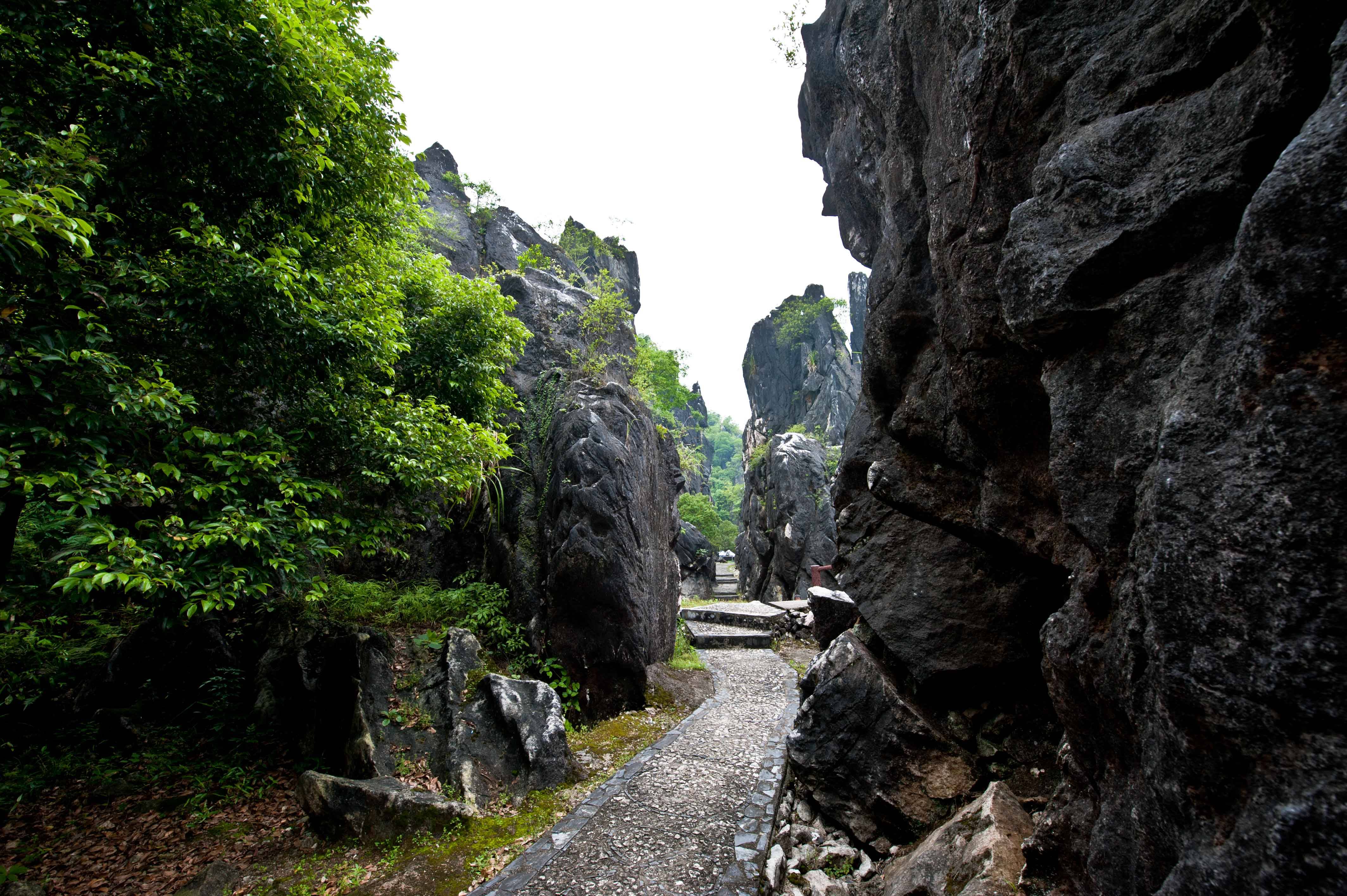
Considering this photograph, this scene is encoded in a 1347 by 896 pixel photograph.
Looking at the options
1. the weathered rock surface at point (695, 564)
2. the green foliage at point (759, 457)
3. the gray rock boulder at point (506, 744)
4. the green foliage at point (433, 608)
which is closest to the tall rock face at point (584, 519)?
the green foliage at point (433, 608)

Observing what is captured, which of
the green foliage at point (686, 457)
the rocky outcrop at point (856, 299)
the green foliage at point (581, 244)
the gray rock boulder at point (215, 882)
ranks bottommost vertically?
the gray rock boulder at point (215, 882)

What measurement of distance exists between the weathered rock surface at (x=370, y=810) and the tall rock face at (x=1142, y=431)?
5124 mm

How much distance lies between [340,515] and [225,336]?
7.72 feet

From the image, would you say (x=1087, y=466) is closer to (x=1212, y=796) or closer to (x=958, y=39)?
(x=1212, y=796)

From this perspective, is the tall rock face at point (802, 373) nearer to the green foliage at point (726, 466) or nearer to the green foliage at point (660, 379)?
the green foliage at point (726, 466)

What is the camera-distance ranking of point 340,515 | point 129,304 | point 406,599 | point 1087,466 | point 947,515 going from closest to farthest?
point 1087,466 → point 129,304 → point 947,515 → point 340,515 → point 406,599

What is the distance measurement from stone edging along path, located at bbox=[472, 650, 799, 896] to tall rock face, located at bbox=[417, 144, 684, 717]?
192cm

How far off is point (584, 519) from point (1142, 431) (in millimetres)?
8484

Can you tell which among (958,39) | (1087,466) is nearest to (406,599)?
(1087,466)

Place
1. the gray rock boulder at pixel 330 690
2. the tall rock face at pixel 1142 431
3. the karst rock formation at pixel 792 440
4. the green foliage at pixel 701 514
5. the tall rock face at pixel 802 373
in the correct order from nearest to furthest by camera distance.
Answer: the tall rock face at pixel 1142 431 < the gray rock boulder at pixel 330 690 < the karst rock formation at pixel 792 440 < the green foliage at pixel 701 514 < the tall rock face at pixel 802 373

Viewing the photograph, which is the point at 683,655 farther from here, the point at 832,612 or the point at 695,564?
the point at 695,564

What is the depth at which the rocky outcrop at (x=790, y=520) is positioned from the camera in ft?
87.6

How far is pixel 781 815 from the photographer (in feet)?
20.3

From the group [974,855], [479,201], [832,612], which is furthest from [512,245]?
[974,855]
